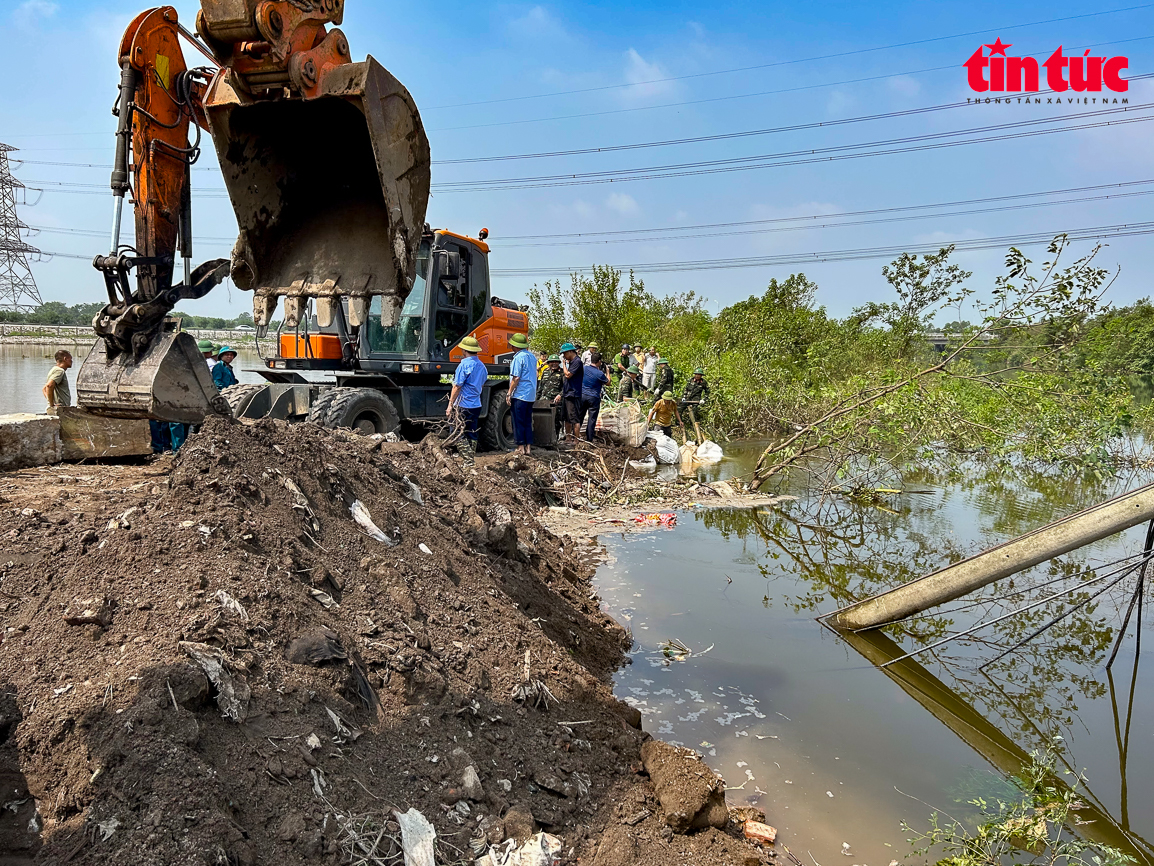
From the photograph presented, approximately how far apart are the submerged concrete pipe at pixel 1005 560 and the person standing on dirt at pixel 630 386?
10.4 m

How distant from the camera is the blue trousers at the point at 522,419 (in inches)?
400

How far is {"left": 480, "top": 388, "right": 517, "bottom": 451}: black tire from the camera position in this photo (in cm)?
1129

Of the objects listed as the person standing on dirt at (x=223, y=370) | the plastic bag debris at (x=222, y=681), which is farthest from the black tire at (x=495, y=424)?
the plastic bag debris at (x=222, y=681)

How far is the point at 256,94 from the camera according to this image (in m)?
3.53

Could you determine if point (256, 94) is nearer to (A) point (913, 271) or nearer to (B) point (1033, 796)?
(B) point (1033, 796)

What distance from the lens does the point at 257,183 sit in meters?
3.90

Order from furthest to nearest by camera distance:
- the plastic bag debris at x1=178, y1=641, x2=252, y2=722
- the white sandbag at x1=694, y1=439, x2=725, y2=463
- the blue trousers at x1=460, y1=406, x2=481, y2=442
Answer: the white sandbag at x1=694, y1=439, x2=725, y2=463
the blue trousers at x1=460, y1=406, x2=481, y2=442
the plastic bag debris at x1=178, y1=641, x2=252, y2=722

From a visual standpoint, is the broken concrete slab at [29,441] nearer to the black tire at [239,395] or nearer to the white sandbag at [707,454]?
the black tire at [239,395]

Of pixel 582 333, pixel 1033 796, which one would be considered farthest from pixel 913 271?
pixel 1033 796

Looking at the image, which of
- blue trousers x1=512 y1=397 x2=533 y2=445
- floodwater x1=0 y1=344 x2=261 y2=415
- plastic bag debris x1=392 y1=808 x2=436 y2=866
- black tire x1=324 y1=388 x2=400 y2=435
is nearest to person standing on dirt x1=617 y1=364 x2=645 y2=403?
blue trousers x1=512 y1=397 x2=533 y2=445

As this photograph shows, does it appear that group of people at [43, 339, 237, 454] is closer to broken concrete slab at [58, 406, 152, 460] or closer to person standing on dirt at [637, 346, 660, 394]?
broken concrete slab at [58, 406, 152, 460]

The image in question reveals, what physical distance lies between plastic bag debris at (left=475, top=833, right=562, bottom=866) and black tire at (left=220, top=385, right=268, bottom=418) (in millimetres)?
6783

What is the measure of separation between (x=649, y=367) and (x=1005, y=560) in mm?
14144

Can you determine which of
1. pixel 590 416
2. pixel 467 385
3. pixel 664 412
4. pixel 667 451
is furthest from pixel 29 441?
pixel 664 412
